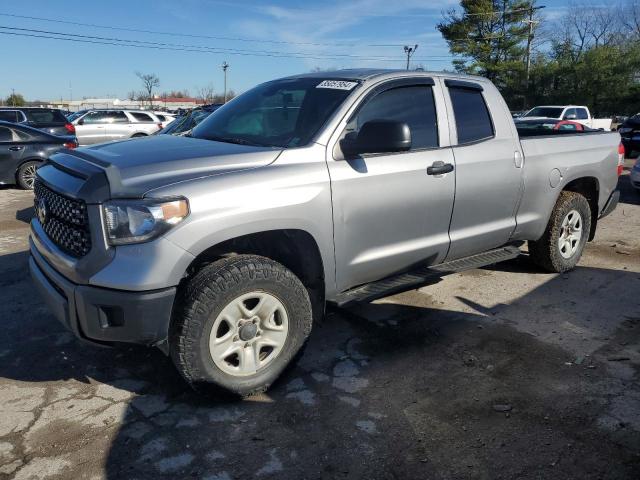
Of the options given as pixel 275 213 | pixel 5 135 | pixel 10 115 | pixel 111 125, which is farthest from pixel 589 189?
pixel 111 125

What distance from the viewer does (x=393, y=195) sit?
11.6ft

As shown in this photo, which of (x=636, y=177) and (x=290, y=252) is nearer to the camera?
(x=290, y=252)

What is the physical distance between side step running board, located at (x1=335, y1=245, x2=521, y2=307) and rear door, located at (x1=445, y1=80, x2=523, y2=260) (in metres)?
0.08

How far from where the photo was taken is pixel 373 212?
3439 millimetres

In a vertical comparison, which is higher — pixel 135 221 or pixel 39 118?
pixel 39 118

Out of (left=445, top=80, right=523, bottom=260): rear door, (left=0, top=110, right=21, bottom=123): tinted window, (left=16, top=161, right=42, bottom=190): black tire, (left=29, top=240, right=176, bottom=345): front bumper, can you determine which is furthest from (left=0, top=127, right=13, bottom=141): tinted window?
(left=445, top=80, right=523, bottom=260): rear door

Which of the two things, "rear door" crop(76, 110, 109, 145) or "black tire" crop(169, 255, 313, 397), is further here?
"rear door" crop(76, 110, 109, 145)

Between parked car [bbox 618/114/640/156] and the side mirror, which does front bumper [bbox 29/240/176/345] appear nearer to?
the side mirror

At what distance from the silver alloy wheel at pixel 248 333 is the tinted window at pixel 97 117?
695 inches

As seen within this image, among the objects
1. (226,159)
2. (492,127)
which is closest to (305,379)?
(226,159)

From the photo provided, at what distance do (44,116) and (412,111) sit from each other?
542 inches

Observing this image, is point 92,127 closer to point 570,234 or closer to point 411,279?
point 570,234

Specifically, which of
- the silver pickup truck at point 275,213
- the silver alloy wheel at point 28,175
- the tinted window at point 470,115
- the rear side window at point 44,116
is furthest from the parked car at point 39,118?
the tinted window at point 470,115

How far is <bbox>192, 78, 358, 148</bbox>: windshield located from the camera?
137 inches
